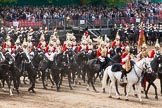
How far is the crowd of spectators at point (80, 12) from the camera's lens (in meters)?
49.9

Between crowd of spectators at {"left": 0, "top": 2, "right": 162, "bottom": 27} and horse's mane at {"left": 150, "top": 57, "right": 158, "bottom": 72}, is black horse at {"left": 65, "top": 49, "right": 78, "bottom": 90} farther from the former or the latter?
crowd of spectators at {"left": 0, "top": 2, "right": 162, "bottom": 27}

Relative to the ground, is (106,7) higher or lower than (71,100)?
higher

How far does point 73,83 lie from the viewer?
106 ft

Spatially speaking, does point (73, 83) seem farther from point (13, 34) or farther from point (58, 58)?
point (13, 34)

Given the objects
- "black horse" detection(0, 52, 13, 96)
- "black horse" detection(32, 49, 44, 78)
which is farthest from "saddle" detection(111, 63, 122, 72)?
"black horse" detection(32, 49, 44, 78)

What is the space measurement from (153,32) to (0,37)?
53.7 feet

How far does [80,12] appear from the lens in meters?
55.5

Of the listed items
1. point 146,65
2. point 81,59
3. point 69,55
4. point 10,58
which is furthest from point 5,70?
point 146,65

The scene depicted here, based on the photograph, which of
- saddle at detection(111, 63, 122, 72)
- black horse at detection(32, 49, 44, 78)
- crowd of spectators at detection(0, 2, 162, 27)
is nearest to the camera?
saddle at detection(111, 63, 122, 72)

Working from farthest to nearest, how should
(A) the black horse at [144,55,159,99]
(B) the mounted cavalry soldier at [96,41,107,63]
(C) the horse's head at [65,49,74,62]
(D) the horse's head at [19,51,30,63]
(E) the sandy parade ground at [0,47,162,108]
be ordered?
(C) the horse's head at [65,49,74,62] < (B) the mounted cavalry soldier at [96,41,107,63] < (D) the horse's head at [19,51,30,63] < (A) the black horse at [144,55,159,99] < (E) the sandy parade ground at [0,47,162,108]

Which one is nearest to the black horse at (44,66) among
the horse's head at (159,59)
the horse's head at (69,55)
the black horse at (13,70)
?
the horse's head at (69,55)

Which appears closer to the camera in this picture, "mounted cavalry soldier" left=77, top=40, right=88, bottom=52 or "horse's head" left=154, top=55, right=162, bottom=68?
"horse's head" left=154, top=55, right=162, bottom=68

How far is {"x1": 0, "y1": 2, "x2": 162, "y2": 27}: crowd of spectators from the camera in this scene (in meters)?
49.9

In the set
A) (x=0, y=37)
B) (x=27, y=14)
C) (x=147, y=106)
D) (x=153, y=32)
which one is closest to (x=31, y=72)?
(x=147, y=106)
